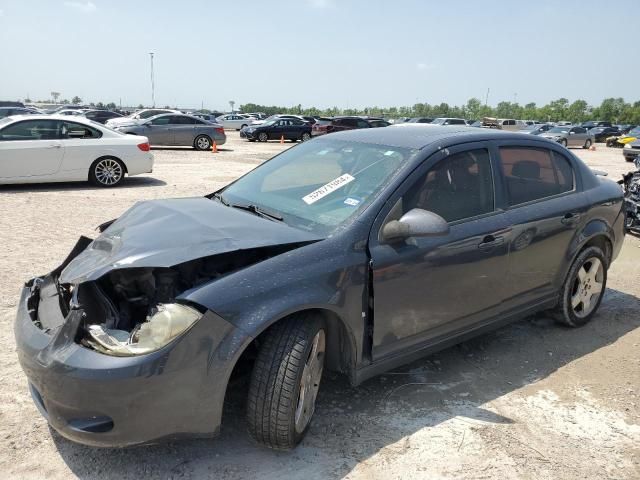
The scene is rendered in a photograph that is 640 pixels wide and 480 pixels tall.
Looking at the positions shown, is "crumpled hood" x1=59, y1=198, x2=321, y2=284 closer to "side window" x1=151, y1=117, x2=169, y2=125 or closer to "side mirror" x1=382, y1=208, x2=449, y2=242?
"side mirror" x1=382, y1=208, x2=449, y2=242

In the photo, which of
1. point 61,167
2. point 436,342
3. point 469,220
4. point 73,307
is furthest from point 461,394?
point 61,167

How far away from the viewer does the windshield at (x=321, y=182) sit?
10.6ft

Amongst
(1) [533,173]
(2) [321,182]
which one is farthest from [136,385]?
(1) [533,173]

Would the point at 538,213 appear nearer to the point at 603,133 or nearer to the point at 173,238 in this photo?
the point at 173,238

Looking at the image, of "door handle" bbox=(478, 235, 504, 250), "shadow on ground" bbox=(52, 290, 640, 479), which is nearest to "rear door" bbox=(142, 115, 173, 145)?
"shadow on ground" bbox=(52, 290, 640, 479)

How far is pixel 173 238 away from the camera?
9.48 feet

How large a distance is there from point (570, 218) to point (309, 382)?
2.63 meters

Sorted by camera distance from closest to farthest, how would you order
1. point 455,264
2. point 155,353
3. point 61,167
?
point 155,353 → point 455,264 → point 61,167

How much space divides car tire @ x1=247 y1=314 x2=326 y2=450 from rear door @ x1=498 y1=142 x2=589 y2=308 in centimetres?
181

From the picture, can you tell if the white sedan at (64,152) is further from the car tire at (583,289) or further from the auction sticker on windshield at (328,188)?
the car tire at (583,289)

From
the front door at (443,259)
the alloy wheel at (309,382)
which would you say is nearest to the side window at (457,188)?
the front door at (443,259)

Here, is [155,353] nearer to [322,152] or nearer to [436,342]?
[436,342]

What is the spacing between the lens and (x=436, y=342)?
3453mm

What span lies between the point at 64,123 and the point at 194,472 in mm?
9345
